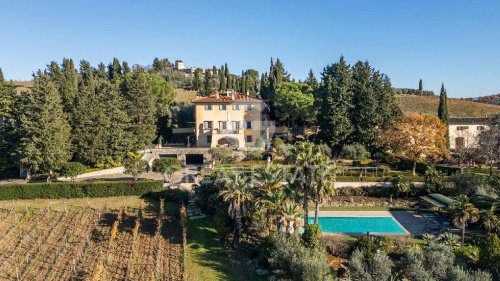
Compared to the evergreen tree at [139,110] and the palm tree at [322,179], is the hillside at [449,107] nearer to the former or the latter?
the evergreen tree at [139,110]

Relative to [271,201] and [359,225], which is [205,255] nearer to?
[271,201]

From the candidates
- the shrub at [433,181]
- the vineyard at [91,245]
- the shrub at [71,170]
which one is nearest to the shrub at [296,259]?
the vineyard at [91,245]

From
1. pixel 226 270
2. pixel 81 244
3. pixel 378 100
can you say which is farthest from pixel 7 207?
pixel 378 100

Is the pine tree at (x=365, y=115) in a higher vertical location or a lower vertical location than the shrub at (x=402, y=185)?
higher

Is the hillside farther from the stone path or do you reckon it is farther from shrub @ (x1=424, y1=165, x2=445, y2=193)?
the stone path

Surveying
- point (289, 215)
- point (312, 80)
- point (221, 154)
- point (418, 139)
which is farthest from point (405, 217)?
point (312, 80)
